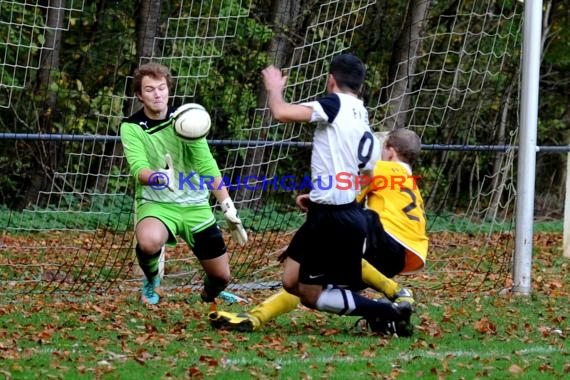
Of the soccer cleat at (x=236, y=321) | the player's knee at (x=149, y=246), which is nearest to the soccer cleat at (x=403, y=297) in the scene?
the soccer cleat at (x=236, y=321)

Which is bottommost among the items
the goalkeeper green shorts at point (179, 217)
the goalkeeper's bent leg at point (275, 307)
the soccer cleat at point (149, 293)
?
the soccer cleat at point (149, 293)

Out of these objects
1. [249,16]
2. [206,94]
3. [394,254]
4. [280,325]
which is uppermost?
[249,16]

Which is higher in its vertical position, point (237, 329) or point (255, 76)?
point (255, 76)

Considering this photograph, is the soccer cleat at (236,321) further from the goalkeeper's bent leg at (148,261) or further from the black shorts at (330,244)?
the goalkeeper's bent leg at (148,261)

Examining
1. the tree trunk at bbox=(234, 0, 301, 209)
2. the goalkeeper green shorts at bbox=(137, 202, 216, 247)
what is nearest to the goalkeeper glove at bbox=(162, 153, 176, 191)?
the goalkeeper green shorts at bbox=(137, 202, 216, 247)

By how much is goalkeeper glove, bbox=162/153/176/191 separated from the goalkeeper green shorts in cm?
16

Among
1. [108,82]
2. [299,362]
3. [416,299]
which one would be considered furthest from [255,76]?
[299,362]

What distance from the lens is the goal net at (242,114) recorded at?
10.6 m

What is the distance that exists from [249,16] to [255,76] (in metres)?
0.81

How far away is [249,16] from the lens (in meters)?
14.5

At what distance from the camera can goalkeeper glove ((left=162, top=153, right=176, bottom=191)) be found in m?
7.43

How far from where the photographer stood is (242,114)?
14234mm

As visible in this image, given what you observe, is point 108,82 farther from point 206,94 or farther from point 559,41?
point 559,41

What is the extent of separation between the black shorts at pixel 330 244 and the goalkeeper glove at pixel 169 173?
42.6 inches
